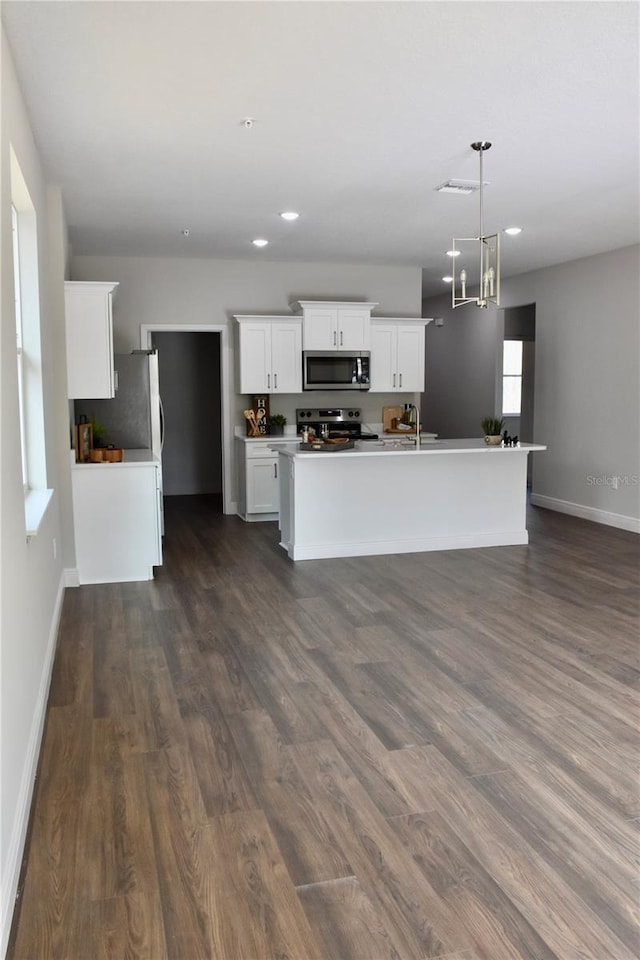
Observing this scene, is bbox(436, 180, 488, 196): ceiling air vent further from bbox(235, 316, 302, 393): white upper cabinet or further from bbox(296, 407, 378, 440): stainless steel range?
bbox(296, 407, 378, 440): stainless steel range

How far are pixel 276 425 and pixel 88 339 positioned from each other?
304 cm

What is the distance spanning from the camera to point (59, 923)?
1996 millimetres

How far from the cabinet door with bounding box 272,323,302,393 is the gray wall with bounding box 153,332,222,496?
1721 mm

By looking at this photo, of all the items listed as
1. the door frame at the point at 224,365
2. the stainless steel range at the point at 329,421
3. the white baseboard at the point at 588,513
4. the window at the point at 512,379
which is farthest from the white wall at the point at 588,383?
the door frame at the point at 224,365

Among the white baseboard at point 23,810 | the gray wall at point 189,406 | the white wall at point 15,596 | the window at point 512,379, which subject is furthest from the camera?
the window at point 512,379

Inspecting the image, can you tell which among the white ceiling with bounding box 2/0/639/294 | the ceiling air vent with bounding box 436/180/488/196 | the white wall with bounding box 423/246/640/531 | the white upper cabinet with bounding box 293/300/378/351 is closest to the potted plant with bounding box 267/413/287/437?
the white upper cabinet with bounding box 293/300/378/351

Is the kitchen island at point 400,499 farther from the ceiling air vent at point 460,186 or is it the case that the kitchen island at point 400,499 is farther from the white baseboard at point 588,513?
the ceiling air vent at point 460,186

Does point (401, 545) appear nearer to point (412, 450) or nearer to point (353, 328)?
point (412, 450)

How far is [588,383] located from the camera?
311 inches

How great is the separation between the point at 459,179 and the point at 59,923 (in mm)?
4416

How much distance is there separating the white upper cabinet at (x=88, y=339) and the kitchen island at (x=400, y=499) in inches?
64.3

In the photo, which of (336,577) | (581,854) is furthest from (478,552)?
(581,854)

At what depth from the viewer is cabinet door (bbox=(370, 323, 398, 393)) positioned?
26.7 ft

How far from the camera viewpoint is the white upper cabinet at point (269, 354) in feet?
25.4
